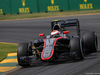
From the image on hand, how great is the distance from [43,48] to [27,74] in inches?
71.7

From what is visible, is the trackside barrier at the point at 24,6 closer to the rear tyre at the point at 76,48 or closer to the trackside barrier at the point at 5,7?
the trackside barrier at the point at 5,7

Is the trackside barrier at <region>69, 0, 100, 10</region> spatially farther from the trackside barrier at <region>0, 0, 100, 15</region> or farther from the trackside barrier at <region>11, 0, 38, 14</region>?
the trackside barrier at <region>11, 0, 38, 14</region>

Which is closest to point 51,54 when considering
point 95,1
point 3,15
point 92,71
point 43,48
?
point 43,48

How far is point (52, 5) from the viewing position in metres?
32.4

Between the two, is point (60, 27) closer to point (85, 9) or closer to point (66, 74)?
point (66, 74)

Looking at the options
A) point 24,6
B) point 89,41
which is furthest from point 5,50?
point 24,6

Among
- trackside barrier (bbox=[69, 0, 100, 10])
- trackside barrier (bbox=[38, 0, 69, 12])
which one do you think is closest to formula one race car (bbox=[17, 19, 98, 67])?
trackside barrier (bbox=[69, 0, 100, 10])

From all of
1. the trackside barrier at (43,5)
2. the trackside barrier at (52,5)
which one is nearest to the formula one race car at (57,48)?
the trackside barrier at (43,5)

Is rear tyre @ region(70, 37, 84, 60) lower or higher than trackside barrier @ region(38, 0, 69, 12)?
lower

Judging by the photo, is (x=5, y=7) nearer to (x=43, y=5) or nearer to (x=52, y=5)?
(x=43, y=5)

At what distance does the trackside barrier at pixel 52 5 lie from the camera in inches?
1256

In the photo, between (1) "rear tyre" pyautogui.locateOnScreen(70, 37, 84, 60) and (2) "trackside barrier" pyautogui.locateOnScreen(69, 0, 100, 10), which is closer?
(1) "rear tyre" pyautogui.locateOnScreen(70, 37, 84, 60)

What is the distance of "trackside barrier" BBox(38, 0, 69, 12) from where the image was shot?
31906mm

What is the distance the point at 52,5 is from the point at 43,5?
143 centimetres
